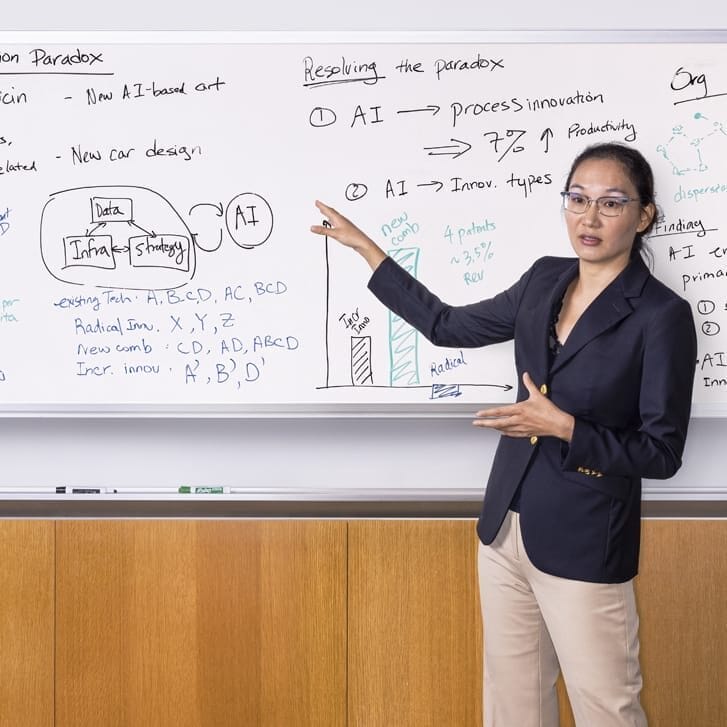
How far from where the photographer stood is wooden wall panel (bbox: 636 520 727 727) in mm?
1860

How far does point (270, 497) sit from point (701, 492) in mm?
1048

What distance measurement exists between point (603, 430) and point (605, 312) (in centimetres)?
22

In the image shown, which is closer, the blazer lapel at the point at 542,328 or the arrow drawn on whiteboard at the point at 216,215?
the blazer lapel at the point at 542,328

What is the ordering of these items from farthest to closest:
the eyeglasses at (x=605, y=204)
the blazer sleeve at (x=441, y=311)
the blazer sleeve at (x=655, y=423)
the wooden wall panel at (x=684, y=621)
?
the wooden wall panel at (x=684, y=621), the blazer sleeve at (x=441, y=311), the eyeglasses at (x=605, y=204), the blazer sleeve at (x=655, y=423)

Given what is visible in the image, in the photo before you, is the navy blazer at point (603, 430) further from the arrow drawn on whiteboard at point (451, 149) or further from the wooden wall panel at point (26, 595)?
the wooden wall panel at point (26, 595)

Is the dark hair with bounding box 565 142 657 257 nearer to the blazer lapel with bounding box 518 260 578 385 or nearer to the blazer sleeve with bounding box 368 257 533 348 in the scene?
the blazer lapel with bounding box 518 260 578 385

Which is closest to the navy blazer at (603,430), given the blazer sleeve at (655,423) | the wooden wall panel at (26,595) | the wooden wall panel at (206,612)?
the blazer sleeve at (655,423)

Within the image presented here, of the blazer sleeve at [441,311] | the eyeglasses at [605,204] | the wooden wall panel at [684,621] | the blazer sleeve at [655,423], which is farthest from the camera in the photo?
the wooden wall panel at [684,621]

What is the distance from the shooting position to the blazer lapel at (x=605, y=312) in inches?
57.2

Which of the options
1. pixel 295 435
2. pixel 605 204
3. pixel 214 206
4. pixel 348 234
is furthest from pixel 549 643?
pixel 214 206

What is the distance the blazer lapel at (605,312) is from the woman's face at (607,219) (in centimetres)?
6

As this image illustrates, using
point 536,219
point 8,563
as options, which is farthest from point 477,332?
point 8,563

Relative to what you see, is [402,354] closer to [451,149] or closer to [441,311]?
[441,311]

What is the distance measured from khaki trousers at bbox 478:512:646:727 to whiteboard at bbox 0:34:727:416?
46 cm
